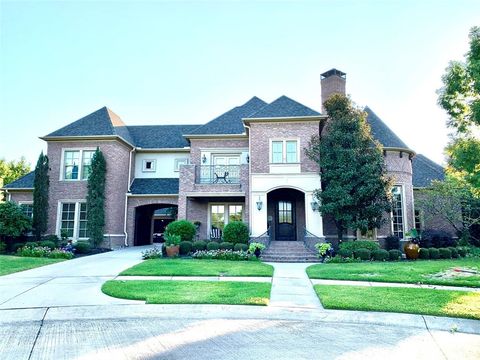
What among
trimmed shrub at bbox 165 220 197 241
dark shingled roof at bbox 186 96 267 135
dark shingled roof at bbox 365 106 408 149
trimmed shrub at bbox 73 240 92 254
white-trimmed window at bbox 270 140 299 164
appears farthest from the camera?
dark shingled roof at bbox 186 96 267 135

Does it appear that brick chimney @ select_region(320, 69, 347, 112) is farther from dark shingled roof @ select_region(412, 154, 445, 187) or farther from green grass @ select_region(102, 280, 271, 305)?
green grass @ select_region(102, 280, 271, 305)

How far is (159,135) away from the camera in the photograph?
2344 centimetres

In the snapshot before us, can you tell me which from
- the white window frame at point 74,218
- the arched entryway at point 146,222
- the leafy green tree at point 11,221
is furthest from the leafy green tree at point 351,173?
the leafy green tree at point 11,221

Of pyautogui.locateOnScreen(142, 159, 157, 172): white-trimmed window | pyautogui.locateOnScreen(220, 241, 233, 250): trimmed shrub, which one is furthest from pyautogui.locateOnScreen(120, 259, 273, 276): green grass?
pyautogui.locateOnScreen(142, 159, 157, 172): white-trimmed window

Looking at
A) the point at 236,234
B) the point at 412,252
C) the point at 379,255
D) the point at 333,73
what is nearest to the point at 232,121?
the point at 333,73

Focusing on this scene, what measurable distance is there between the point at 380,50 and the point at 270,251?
10.2 metres

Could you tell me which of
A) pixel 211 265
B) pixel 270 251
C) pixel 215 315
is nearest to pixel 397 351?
pixel 215 315

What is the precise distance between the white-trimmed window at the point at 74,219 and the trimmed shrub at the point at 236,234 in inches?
361

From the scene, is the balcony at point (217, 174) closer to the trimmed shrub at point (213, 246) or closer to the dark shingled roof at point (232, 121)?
the dark shingled roof at point (232, 121)

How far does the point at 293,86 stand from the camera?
68.9 ft

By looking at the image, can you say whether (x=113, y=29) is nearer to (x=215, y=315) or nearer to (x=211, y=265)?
(x=211, y=265)

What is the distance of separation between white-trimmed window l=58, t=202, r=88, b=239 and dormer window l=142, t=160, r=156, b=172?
4.75 metres

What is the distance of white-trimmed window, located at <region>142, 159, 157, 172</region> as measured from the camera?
22109mm

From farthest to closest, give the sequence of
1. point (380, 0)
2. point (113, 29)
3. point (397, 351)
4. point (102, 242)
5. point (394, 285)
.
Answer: point (102, 242)
point (113, 29)
point (380, 0)
point (394, 285)
point (397, 351)
